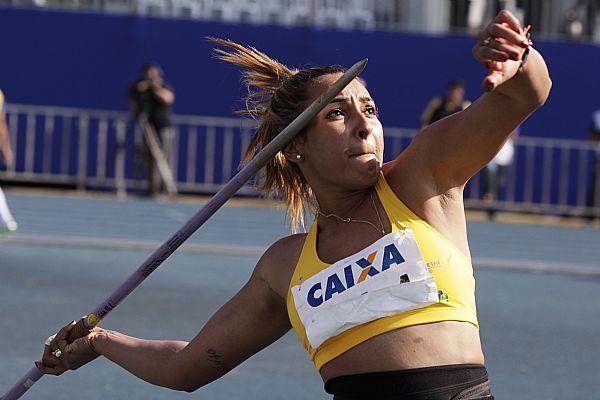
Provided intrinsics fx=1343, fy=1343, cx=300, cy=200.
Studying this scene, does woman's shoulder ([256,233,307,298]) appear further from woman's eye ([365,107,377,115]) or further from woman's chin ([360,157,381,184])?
woman's eye ([365,107,377,115])

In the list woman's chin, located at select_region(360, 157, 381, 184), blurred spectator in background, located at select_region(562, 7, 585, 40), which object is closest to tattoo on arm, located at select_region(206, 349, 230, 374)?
woman's chin, located at select_region(360, 157, 381, 184)

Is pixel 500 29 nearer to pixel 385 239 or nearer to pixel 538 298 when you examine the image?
pixel 385 239

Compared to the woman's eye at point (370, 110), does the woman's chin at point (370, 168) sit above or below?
below

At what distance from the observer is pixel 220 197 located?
13.2ft

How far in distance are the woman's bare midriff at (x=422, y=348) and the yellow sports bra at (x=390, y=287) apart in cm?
2

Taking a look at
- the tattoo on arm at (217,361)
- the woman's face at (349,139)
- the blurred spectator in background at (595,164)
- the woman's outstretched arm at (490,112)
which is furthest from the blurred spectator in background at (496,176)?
the woman's outstretched arm at (490,112)

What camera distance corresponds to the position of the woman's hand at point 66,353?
14.8ft

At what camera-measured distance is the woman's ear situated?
389 cm

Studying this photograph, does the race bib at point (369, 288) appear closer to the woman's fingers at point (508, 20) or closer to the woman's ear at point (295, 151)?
the woman's ear at point (295, 151)

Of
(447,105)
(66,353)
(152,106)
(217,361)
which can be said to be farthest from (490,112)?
(152,106)

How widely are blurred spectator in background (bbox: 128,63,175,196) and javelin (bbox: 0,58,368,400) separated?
12872 mm

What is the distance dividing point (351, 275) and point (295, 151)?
47cm

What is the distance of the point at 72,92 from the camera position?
1898 cm

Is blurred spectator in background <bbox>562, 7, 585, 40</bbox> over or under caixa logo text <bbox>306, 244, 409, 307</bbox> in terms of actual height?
over
